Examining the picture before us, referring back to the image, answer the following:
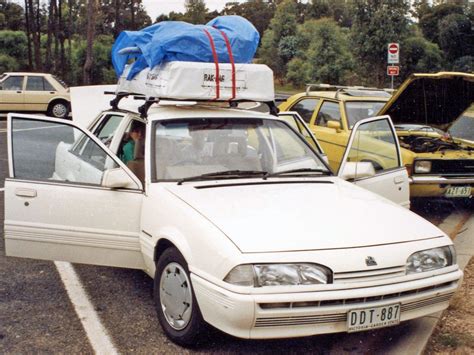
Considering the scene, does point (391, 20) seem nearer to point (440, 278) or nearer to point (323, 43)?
point (323, 43)

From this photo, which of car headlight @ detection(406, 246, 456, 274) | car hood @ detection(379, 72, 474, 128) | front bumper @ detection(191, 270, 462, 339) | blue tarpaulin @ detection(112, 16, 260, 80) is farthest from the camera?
car hood @ detection(379, 72, 474, 128)

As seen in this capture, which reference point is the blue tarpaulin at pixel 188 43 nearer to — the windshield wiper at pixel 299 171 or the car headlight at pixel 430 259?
the windshield wiper at pixel 299 171

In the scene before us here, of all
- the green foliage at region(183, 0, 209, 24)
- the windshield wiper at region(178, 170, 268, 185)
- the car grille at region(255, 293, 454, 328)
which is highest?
the green foliage at region(183, 0, 209, 24)

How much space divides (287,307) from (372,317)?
0.51m

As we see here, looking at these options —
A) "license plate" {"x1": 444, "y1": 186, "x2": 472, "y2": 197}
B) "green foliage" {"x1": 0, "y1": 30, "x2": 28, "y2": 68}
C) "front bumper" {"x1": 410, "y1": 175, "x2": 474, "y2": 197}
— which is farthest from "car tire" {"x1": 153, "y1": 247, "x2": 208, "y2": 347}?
"green foliage" {"x1": 0, "y1": 30, "x2": 28, "y2": 68}

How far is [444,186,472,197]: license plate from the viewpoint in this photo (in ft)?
25.5

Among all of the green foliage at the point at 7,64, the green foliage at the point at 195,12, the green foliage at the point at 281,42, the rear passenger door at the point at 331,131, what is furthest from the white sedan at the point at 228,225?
the green foliage at the point at 195,12

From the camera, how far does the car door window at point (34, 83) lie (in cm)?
2067

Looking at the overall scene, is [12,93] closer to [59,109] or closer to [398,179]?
[59,109]

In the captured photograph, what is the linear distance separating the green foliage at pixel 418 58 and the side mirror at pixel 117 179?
109 ft

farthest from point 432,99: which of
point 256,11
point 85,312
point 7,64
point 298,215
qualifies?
point 256,11

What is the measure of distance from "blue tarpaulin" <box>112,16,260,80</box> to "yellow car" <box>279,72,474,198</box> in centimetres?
159

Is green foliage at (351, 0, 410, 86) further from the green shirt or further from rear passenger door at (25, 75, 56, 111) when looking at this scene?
the green shirt

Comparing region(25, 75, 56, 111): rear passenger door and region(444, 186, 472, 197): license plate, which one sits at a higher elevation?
region(25, 75, 56, 111): rear passenger door
